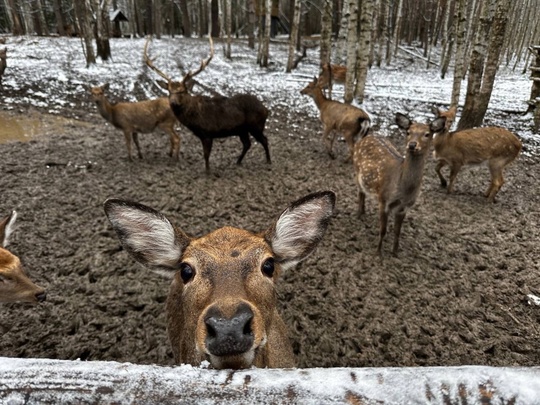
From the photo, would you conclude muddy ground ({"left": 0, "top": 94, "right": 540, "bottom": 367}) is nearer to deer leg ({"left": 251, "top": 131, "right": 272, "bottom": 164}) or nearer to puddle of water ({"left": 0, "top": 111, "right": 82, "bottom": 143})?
deer leg ({"left": 251, "top": 131, "right": 272, "bottom": 164})

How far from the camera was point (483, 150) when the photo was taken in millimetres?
6059

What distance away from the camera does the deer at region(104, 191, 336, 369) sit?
55.1 inches

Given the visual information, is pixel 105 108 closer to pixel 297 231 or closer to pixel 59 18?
pixel 297 231

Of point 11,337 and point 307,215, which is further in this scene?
point 11,337

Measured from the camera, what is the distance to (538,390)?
0.68 metres

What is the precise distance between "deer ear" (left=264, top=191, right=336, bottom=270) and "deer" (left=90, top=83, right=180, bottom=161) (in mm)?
5941

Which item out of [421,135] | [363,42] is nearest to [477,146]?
[421,135]

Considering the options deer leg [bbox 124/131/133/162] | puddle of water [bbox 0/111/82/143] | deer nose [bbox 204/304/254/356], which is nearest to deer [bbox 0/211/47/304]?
deer nose [bbox 204/304/254/356]

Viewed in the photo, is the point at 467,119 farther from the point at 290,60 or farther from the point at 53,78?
the point at 53,78

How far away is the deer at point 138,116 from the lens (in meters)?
7.33

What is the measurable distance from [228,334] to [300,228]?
0.89 meters

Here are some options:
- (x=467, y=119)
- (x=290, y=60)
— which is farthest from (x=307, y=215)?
(x=290, y=60)

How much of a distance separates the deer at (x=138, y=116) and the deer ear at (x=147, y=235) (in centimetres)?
577

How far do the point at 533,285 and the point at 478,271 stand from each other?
573 millimetres
